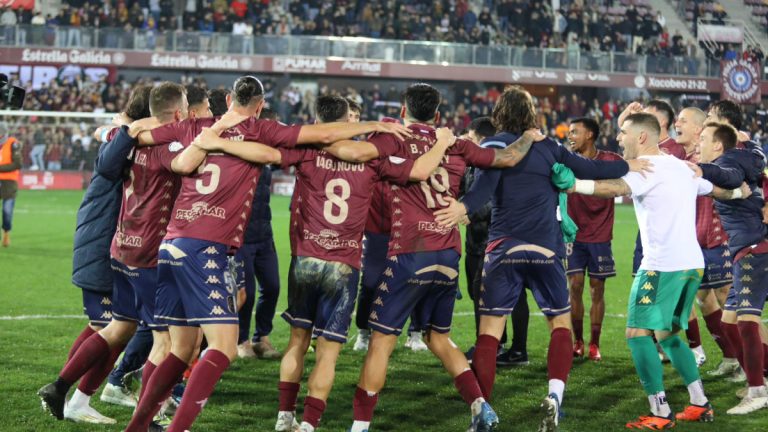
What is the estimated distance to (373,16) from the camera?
41.6 metres

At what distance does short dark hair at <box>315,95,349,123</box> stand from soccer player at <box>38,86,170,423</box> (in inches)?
38.6

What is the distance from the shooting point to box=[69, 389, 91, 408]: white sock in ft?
23.9

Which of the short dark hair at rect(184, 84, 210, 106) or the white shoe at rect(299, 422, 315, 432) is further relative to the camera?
the short dark hair at rect(184, 84, 210, 106)

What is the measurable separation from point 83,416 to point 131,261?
1.28 metres

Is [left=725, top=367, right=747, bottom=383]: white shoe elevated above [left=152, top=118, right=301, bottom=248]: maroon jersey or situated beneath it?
situated beneath

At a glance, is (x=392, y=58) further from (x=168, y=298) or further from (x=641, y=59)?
(x=168, y=298)

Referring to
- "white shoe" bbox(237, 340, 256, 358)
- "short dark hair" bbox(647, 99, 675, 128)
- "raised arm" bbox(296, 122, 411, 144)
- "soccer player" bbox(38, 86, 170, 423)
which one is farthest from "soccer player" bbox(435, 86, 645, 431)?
"white shoe" bbox(237, 340, 256, 358)

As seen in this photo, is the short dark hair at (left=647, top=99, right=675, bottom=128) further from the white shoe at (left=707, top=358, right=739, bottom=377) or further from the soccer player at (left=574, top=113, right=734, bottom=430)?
the soccer player at (left=574, top=113, right=734, bottom=430)

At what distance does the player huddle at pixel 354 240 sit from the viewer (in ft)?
20.8

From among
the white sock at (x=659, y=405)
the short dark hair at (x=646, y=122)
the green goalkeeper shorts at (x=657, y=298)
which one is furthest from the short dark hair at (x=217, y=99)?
the white sock at (x=659, y=405)

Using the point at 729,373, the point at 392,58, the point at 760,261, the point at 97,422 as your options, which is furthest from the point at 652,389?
the point at 392,58

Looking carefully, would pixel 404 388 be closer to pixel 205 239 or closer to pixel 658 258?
pixel 658 258

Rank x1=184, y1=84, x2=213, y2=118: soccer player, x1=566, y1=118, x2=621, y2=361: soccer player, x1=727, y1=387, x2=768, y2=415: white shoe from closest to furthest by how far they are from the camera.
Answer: x1=727, y1=387, x2=768, y2=415: white shoe, x1=184, y1=84, x2=213, y2=118: soccer player, x1=566, y1=118, x2=621, y2=361: soccer player

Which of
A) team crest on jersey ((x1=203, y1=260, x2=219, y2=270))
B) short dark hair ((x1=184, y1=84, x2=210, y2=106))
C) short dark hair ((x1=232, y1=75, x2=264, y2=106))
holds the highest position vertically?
short dark hair ((x1=232, y1=75, x2=264, y2=106))
